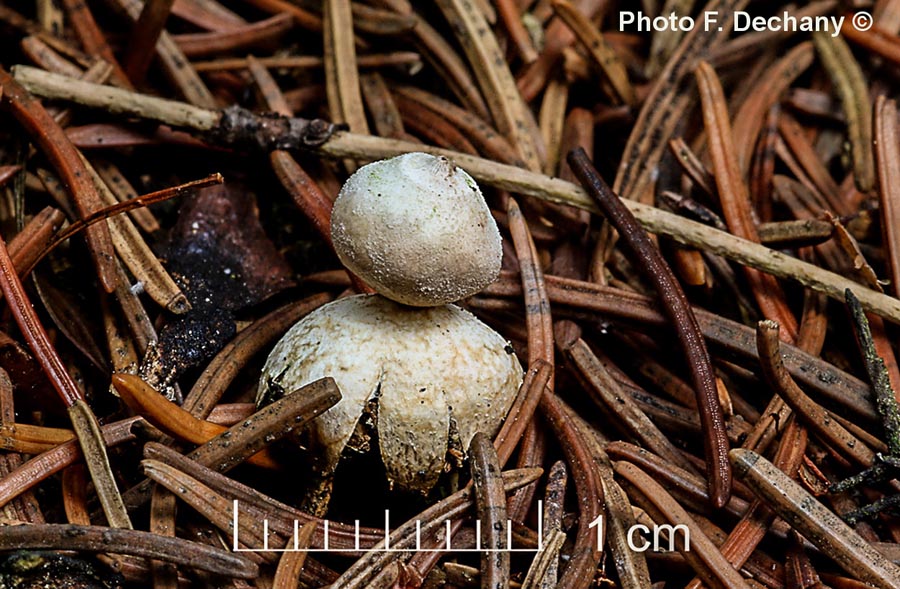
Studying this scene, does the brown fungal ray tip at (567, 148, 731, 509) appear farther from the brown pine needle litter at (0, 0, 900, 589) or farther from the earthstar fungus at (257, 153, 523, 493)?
the earthstar fungus at (257, 153, 523, 493)

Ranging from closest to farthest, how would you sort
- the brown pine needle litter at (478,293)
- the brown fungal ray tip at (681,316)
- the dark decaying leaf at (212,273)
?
the brown pine needle litter at (478,293)
the brown fungal ray tip at (681,316)
the dark decaying leaf at (212,273)

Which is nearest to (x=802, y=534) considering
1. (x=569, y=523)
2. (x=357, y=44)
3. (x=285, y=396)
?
(x=569, y=523)

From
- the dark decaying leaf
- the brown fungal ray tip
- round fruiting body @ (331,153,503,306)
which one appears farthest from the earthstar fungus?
the brown fungal ray tip

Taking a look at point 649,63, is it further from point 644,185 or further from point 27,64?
point 27,64

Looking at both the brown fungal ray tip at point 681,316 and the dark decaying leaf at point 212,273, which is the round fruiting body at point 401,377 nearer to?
the dark decaying leaf at point 212,273

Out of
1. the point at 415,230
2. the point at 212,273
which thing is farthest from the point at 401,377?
the point at 212,273

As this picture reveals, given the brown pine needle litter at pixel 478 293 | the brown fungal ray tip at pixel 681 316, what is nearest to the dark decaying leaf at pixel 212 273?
the brown pine needle litter at pixel 478 293
